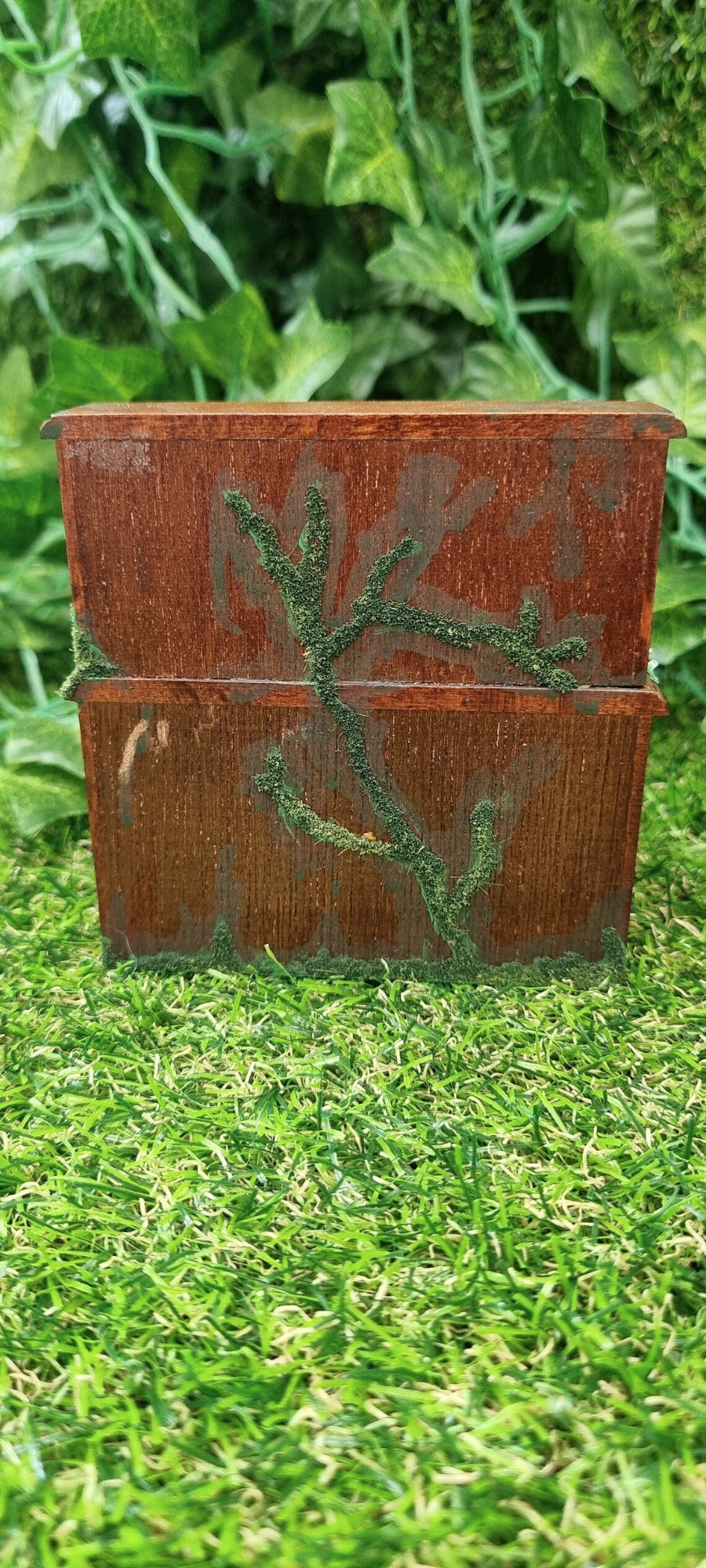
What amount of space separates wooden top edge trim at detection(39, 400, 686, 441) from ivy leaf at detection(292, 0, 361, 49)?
0.75 m

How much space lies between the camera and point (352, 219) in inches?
68.9

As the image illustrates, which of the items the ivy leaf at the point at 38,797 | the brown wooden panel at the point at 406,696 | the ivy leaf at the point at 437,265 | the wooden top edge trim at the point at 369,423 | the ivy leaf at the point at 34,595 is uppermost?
the ivy leaf at the point at 437,265

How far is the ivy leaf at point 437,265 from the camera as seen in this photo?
1.48m

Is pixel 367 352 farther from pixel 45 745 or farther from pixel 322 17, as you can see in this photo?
pixel 45 745

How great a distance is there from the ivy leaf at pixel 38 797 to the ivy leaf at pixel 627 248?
1.00 metres

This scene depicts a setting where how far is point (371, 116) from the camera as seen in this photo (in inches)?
56.5

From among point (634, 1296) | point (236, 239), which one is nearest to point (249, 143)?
point (236, 239)

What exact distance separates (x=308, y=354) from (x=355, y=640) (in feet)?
1.84

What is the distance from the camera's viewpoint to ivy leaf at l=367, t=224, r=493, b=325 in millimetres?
1476

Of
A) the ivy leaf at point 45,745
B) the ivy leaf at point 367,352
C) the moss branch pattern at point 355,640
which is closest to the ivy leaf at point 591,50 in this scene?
the ivy leaf at point 367,352

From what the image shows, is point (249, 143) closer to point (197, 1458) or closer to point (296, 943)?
point (296, 943)

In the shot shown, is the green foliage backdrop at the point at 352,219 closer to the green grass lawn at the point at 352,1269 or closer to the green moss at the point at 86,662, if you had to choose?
the green moss at the point at 86,662

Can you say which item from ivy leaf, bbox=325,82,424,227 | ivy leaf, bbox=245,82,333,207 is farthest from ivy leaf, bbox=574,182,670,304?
ivy leaf, bbox=245,82,333,207

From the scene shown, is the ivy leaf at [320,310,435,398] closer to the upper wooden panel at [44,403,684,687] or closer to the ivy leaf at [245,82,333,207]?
the ivy leaf at [245,82,333,207]
